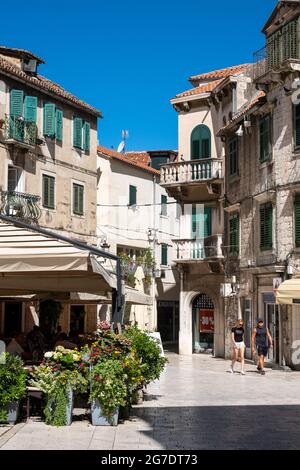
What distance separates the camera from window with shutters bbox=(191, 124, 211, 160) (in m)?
32.3

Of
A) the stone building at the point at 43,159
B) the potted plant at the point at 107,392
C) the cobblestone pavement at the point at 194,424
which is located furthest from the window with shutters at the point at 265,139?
the potted plant at the point at 107,392

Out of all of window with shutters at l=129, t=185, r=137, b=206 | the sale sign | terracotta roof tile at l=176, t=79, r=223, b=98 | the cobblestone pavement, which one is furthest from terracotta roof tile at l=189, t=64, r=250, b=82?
the cobblestone pavement

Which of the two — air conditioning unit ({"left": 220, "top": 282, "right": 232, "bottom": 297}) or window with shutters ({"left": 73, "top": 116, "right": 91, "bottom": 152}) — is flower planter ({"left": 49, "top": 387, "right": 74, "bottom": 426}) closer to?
air conditioning unit ({"left": 220, "top": 282, "right": 232, "bottom": 297})

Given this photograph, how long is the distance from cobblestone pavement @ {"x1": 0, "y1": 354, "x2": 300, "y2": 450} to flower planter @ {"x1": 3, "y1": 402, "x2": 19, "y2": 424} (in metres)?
0.14

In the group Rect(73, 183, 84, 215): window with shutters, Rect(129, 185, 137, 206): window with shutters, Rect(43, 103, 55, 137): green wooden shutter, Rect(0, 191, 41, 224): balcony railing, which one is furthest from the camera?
Rect(129, 185, 137, 206): window with shutters

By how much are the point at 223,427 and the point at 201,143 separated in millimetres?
22007

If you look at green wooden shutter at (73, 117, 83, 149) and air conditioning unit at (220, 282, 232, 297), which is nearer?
air conditioning unit at (220, 282, 232, 297)

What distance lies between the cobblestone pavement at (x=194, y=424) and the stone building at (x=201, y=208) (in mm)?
12708

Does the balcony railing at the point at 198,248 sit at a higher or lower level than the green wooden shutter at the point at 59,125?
lower

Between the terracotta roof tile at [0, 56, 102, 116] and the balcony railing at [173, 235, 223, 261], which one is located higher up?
the terracotta roof tile at [0, 56, 102, 116]

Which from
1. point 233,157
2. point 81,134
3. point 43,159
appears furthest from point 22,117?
point 233,157

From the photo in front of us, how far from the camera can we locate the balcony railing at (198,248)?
3086cm

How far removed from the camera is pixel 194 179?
31484 mm

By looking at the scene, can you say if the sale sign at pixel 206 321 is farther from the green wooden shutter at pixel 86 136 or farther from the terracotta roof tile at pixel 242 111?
the green wooden shutter at pixel 86 136
